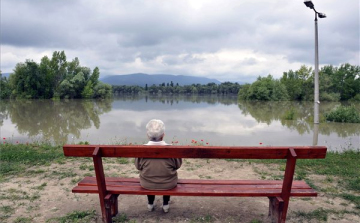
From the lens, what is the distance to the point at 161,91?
417 ft

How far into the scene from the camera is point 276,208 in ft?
11.6

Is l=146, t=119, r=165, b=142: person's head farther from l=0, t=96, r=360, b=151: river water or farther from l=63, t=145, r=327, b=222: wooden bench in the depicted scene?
l=0, t=96, r=360, b=151: river water

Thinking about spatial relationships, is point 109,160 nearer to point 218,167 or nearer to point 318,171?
point 218,167

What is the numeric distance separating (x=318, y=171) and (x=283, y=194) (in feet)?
10.2

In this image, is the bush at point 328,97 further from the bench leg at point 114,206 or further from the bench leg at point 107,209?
the bench leg at point 107,209

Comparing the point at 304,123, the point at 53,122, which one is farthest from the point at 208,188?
the point at 304,123

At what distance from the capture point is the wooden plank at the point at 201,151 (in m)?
3.06

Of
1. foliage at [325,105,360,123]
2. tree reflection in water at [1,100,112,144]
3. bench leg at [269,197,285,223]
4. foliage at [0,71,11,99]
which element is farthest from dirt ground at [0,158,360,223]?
foliage at [0,71,11,99]

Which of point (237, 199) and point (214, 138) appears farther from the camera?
point (214, 138)

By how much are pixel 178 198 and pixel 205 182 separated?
0.85 meters

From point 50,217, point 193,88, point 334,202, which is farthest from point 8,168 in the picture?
point 193,88

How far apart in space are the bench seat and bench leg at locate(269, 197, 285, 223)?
0.09 m

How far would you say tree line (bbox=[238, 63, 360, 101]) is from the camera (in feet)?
215

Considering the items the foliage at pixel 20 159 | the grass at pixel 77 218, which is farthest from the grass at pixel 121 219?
the foliage at pixel 20 159
